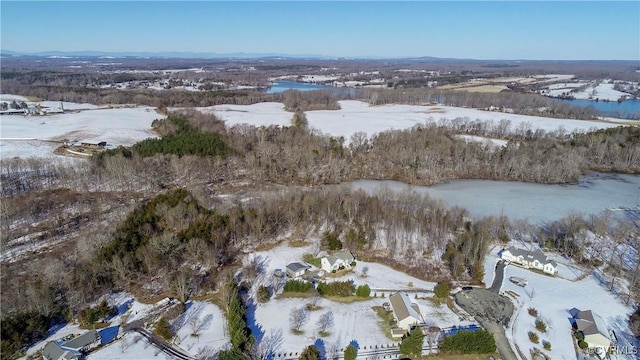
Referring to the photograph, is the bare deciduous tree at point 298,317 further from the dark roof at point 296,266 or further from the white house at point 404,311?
the white house at point 404,311

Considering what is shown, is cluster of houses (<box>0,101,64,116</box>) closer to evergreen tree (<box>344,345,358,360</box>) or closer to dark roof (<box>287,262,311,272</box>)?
dark roof (<box>287,262,311,272</box>)

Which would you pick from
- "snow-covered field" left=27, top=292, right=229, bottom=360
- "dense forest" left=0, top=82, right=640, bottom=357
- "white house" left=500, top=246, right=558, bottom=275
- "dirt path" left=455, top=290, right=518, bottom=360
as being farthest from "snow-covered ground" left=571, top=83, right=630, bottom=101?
"snow-covered field" left=27, top=292, right=229, bottom=360

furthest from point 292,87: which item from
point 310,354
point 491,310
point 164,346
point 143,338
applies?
point 310,354

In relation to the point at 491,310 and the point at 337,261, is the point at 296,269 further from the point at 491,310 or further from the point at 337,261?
the point at 491,310

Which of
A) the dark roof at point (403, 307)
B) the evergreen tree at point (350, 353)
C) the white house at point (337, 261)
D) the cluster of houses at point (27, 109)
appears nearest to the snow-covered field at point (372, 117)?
the cluster of houses at point (27, 109)

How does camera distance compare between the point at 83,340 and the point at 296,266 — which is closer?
the point at 83,340

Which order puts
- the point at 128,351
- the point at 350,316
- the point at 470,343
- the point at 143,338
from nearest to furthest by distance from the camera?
1. the point at 470,343
2. the point at 128,351
3. the point at 143,338
4. the point at 350,316

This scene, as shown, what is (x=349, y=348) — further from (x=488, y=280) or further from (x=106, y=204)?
(x=106, y=204)

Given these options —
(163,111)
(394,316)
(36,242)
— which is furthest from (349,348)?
(163,111)

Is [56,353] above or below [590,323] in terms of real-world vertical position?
below
